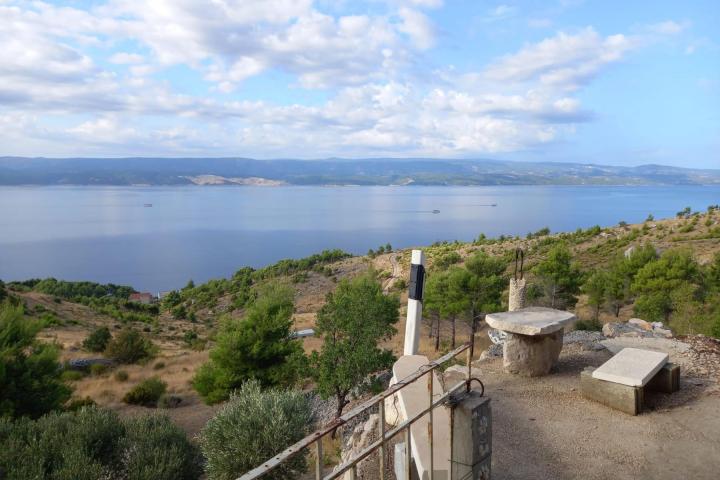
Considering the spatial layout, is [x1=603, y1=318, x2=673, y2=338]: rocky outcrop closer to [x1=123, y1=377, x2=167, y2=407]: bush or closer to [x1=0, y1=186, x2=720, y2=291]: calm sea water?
[x1=123, y1=377, x2=167, y2=407]: bush

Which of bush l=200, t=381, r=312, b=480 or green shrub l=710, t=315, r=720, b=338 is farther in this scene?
green shrub l=710, t=315, r=720, b=338

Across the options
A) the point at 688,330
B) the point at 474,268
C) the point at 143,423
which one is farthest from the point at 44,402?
the point at 688,330

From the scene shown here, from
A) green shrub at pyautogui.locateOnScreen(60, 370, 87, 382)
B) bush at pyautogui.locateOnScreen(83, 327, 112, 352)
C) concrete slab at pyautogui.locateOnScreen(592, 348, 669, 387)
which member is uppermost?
concrete slab at pyautogui.locateOnScreen(592, 348, 669, 387)

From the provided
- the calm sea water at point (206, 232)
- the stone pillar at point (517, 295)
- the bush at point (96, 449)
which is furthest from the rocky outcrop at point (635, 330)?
the calm sea water at point (206, 232)

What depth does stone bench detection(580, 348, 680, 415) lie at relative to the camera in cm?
799

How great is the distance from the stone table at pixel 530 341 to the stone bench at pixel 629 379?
1167 mm

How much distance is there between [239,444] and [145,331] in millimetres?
34707

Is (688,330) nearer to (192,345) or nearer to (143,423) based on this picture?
(143,423)

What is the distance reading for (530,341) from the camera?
9.95 m

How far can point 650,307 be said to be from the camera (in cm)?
2138

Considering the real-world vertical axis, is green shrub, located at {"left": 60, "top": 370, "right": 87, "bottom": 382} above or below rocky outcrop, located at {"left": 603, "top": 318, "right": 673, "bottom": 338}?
below

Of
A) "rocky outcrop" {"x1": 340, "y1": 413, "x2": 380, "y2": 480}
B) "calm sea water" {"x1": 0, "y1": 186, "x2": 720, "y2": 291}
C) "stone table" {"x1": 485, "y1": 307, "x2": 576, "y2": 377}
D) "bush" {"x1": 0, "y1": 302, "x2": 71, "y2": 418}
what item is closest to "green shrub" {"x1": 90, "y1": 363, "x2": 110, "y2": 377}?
"bush" {"x1": 0, "y1": 302, "x2": 71, "y2": 418}

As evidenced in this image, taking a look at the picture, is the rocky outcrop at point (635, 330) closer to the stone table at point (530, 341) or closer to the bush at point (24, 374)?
the stone table at point (530, 341)

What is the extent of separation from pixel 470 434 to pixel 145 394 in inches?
610
